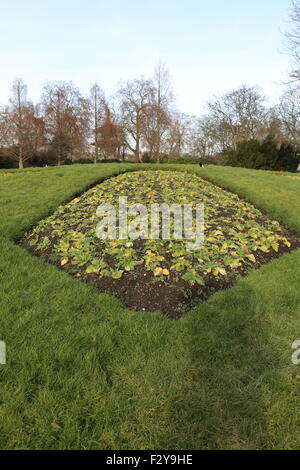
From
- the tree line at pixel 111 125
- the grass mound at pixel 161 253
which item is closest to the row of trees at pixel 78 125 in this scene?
the tree line at pixel 111 125

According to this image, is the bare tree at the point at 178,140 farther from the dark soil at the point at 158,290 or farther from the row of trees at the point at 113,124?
the dark soil at the point at 158,290

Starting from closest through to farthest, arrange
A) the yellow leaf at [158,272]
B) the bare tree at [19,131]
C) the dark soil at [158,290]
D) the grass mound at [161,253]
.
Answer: the dark soil at [158,290]
the grass mound at [161,253]
the yellow leaf at [158,272]
the bare tree at [19,131]

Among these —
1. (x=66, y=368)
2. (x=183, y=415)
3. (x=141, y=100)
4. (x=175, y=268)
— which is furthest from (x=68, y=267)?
(x=141, y=100)

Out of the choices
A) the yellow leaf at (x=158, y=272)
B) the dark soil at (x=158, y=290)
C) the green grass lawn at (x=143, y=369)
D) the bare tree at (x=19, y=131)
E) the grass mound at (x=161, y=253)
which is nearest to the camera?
the green grass lawn at (x=143, y=369)

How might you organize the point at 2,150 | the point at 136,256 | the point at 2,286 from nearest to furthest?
1. the point at 2,286
2. the point at 136,256
3. the point at 2,150

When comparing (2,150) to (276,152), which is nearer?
(276,152)

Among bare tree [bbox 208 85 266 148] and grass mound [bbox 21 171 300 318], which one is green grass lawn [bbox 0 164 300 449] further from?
bare tree [bbox 208 85 266 148]

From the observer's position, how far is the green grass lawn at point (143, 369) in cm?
177

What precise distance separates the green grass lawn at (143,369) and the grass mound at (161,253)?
0.94 feet

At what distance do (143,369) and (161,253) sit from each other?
2.18m

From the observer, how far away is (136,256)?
162 inches

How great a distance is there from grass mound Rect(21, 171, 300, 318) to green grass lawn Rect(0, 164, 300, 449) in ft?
0.94

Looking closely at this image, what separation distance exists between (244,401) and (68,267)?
3.04 metres
